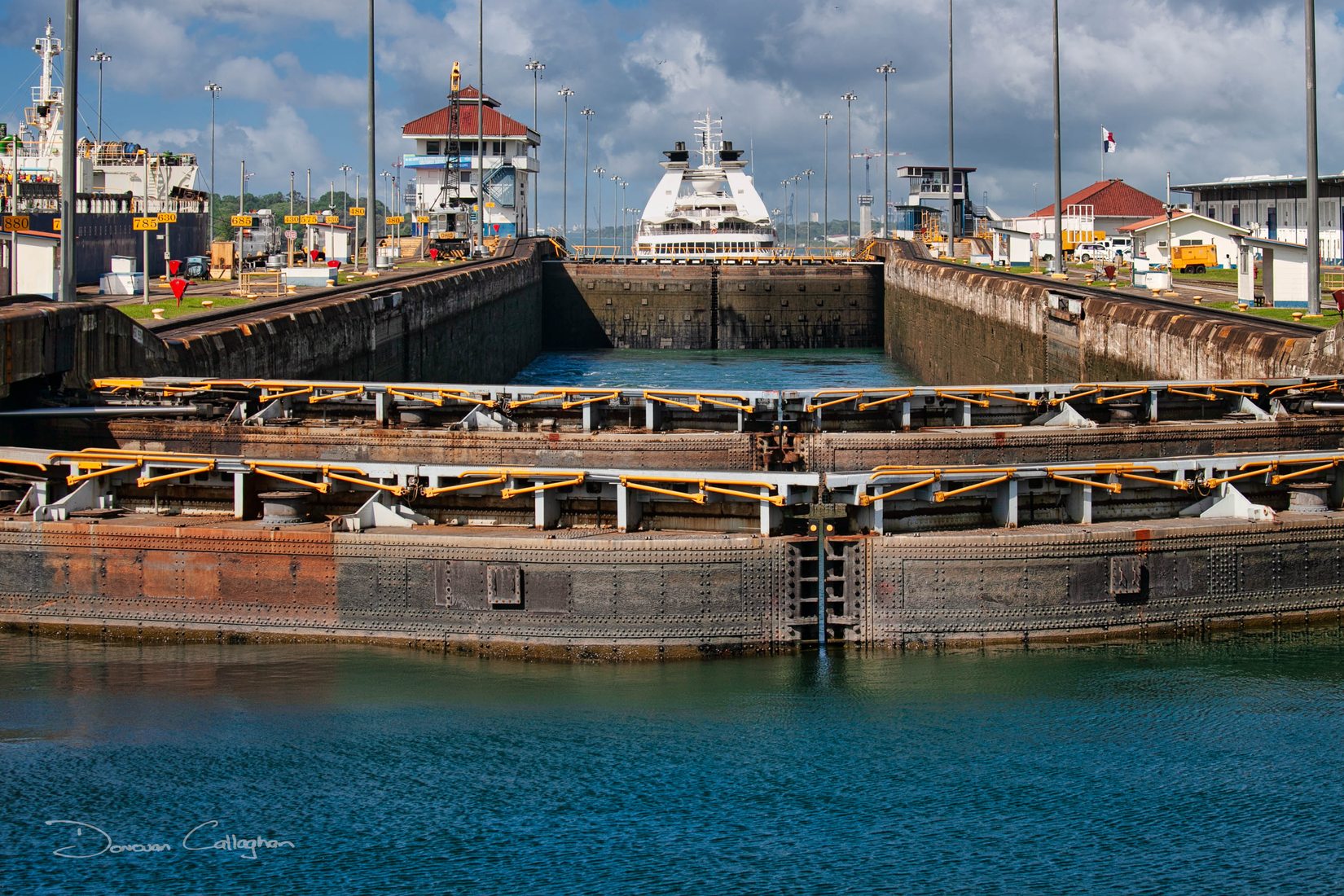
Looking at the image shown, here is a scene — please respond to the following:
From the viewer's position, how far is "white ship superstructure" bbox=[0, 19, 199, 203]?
84.8 metres

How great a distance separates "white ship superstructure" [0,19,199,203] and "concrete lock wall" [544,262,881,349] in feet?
81.7

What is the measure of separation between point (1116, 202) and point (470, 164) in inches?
1851

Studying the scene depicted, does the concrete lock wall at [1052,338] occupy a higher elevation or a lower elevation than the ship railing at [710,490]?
higher

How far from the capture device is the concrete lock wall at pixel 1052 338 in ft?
110

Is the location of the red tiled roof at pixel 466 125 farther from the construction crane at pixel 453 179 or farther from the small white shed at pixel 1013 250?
the small white shed at pixel 1013 250

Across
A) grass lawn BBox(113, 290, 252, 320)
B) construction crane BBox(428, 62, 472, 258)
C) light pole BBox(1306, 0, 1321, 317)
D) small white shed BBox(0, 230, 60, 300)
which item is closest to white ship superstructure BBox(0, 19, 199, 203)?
construction crane BBox(428, 62, 472, 258)

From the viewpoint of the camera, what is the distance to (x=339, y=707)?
59.7 ft

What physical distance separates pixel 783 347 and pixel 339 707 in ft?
213

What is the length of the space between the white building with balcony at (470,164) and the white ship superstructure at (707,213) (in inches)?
669

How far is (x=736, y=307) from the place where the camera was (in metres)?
81.8

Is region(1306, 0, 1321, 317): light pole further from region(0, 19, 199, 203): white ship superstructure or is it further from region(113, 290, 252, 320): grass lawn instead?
region(0, 19, 199, 203): white ship superstructure

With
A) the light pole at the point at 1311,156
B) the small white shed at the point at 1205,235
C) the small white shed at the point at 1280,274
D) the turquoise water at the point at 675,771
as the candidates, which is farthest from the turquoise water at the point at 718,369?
the turquoise water at the point at 675,771

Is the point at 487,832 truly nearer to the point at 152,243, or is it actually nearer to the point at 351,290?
the point at 351,290

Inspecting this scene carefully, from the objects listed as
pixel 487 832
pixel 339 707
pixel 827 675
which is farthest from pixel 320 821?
pixel 827 675
